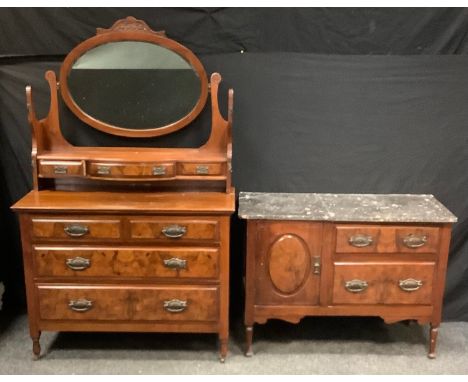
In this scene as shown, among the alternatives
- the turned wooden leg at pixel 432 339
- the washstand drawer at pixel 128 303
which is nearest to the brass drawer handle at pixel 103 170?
the washstand drawer at pixel 128 303

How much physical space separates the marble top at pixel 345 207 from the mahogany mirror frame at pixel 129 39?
514mm

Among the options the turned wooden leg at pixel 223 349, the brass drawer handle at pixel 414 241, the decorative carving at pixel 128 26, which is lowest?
the turned wooden leg at pixel 223 349

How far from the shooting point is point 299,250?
2.55 meters

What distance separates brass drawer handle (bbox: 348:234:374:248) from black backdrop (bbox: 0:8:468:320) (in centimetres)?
48

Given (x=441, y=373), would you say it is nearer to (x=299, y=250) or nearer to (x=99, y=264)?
(x=299, y=250)

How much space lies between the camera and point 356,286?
2574 millimetres

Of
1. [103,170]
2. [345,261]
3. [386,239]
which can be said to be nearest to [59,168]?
[103,170]

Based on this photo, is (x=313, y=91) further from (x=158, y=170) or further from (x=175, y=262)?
(x=175, y=262)

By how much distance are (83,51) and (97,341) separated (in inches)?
57.7

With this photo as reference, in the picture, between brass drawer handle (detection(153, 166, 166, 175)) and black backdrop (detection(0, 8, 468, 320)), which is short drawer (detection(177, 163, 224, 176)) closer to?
brass drawer handle (detection(153, 166, 166, 175))

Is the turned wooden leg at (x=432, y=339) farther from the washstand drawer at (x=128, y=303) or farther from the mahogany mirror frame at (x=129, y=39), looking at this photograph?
the mahogany mirror frame at (x=129, y=39)

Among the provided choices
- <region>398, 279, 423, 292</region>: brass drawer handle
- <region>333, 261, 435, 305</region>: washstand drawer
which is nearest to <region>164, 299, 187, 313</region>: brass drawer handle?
<region>333, 261, 435, 305</region>: washstand drawer

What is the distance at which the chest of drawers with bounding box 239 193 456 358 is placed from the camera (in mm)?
2514

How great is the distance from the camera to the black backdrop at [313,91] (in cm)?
275
